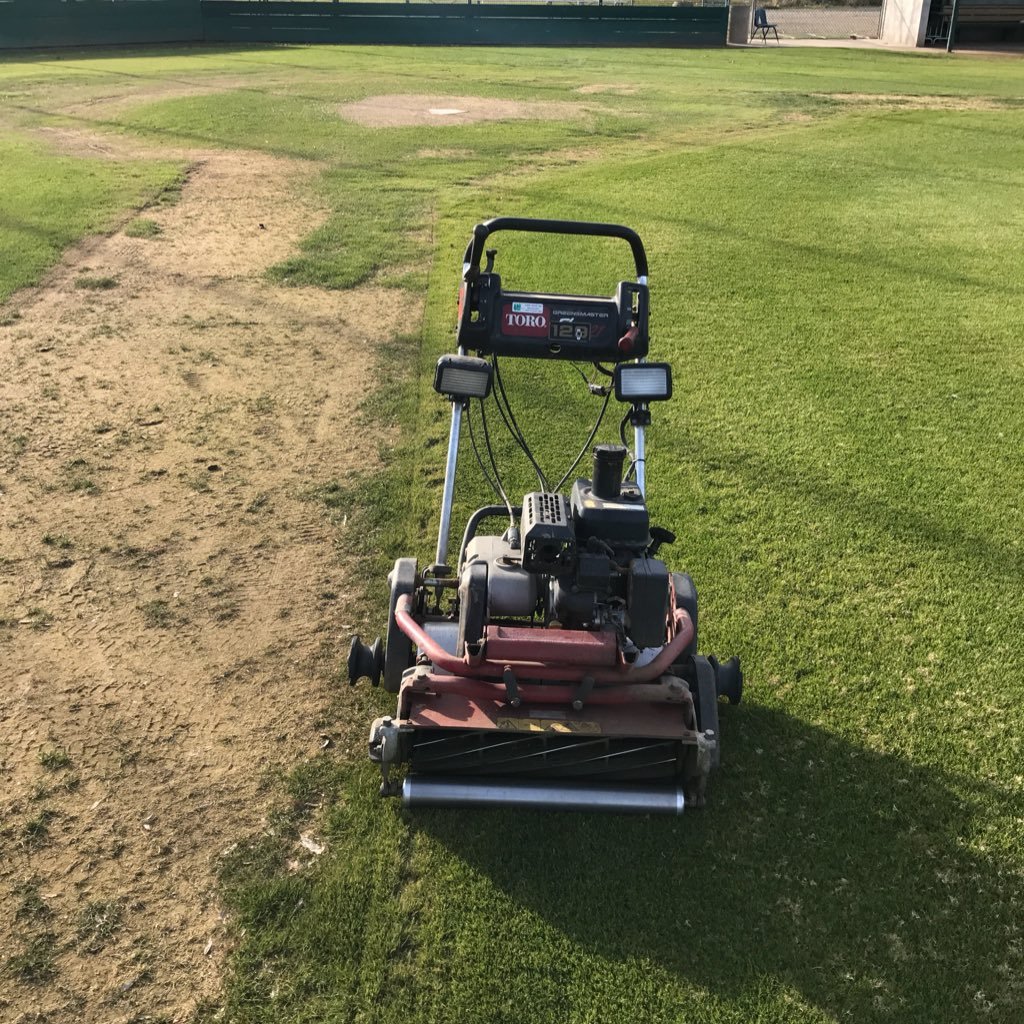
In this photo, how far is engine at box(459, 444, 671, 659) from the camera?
10.2 feet

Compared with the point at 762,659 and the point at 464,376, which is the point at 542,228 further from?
the point at 762,659

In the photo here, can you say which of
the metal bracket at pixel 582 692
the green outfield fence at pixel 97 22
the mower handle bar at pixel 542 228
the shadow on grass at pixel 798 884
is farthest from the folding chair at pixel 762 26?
the metal bracket at pixel 582 692

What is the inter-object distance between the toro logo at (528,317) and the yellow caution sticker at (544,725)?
4.48ft

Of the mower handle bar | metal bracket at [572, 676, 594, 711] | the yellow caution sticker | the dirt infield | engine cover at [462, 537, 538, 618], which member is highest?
the mower handle bar

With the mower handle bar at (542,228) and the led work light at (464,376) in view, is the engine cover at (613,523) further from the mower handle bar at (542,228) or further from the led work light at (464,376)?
the mower handle bar at (542,228)

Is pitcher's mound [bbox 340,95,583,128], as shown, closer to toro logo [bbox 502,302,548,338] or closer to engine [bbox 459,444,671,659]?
toro logo [bbox 502,302,548,338]

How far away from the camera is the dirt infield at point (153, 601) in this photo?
115 inches

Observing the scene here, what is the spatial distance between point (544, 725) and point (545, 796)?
0.24 meters

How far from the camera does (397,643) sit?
11.6ft

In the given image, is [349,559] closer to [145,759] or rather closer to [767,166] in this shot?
[145,759]

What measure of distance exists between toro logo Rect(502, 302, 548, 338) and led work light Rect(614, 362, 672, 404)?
33 cm

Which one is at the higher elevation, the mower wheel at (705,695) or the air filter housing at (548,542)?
the air filter housing at (548,542)

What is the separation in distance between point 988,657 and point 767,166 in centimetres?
1066

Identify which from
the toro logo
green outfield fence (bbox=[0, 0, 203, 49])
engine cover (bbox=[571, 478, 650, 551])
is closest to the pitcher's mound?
the toro logo
